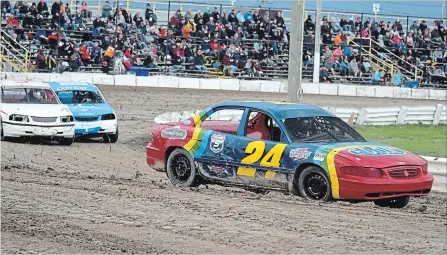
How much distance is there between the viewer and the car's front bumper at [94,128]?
781 inches

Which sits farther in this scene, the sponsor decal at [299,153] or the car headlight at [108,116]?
the car headlight at [108,116]

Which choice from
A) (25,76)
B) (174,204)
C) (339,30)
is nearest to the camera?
(174,204)

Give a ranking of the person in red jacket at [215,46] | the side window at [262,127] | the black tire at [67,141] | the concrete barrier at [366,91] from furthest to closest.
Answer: the concrete barrier at [366,91]
the person in red jacket at [215,46]
the black tire at [67,141]
the side window at [262,127]

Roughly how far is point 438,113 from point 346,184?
1651 cm

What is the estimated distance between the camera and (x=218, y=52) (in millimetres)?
35094

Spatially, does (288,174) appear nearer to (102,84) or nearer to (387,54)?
(102,84)

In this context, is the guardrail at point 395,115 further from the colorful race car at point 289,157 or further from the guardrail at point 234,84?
the colorful race car at point 289,157

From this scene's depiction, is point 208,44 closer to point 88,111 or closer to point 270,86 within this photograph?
point 270,86

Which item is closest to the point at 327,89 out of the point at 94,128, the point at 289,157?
the point at 94,128

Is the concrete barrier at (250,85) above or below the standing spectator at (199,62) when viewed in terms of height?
below

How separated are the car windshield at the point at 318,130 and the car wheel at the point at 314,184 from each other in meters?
0.57

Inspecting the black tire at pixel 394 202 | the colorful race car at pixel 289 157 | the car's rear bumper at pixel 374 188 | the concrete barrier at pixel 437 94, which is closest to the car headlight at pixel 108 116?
the colorful race car at pixel 289 157

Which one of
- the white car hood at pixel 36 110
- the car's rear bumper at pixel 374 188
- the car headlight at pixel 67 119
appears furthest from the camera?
the car headlight at pixel 67 119

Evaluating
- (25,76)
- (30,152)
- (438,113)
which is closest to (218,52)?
(25,76)
